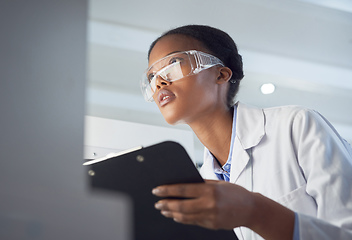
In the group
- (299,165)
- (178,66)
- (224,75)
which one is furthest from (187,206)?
(224,75)

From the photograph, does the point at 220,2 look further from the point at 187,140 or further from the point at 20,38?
the point at 20,38

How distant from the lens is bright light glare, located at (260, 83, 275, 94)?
387 centimetres

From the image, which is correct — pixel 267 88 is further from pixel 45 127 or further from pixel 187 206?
pixel 45 127

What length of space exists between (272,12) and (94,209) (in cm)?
289

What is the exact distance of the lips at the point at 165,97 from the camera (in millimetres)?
1122

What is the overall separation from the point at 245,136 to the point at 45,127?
0.92 metres

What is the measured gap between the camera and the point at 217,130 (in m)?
1.22

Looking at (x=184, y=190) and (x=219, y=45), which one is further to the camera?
(x=219, y=45)

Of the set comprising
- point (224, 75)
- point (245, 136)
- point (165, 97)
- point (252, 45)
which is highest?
point (252, 45)

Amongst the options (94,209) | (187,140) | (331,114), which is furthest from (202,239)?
(331,114)

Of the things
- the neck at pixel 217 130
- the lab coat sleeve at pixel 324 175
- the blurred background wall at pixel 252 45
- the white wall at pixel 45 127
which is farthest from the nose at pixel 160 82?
the blurred background wall at pixel 252 45

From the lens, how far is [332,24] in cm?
320

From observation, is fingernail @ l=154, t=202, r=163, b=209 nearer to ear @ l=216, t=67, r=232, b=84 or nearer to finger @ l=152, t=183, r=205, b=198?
finger @ l=152, t=183, r=205, b=198

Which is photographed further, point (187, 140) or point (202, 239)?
point (187, 140)
